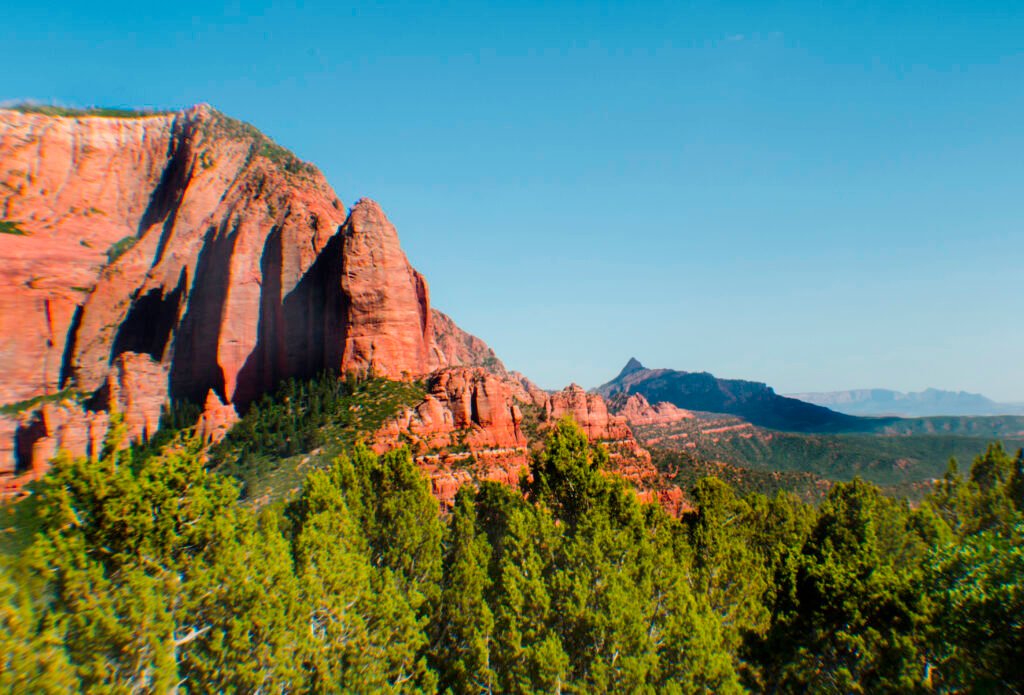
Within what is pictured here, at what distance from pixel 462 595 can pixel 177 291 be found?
68.2 metres

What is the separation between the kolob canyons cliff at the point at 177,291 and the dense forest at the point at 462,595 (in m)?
38.3

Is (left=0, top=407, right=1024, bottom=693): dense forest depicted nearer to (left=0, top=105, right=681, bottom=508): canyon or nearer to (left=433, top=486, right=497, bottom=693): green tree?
(left=433, top=486, right=497, bottom=693): green tree

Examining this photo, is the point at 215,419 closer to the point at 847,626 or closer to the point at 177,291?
the point at 177,291

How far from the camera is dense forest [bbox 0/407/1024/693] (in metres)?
15.2

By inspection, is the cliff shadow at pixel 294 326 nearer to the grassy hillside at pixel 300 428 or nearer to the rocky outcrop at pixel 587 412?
the grassy hillside at pixel 300 428

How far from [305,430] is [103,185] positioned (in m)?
67.4

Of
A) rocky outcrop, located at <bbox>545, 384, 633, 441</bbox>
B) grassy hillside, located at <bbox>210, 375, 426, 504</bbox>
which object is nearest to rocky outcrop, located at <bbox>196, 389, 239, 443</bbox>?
grassy hillside, located at <bbox>210, 375, 426, 504</bbox>

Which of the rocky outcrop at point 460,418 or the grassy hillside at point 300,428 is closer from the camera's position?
the grassy hillside at point 300,428

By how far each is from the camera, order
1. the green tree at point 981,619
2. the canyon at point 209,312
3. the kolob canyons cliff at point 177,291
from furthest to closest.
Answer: the kolob canyons cliff at point 177,291
the canyon at point 209,312
the green tree at point 981,619

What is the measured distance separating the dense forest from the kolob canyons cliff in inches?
1507

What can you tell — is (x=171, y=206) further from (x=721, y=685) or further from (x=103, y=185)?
(x=721, y=685)

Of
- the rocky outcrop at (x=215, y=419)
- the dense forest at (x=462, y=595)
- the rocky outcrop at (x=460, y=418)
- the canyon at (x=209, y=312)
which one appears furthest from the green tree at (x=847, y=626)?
the rocky outcrop at (x=215, y=419)

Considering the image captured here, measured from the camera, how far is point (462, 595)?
78.4ft

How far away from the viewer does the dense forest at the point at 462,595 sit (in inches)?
599
